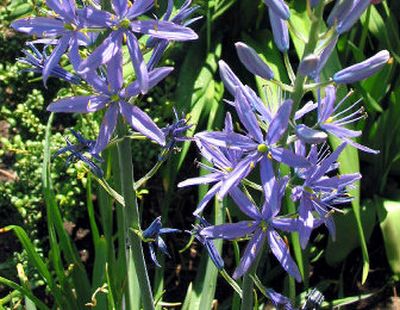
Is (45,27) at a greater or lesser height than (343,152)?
greater

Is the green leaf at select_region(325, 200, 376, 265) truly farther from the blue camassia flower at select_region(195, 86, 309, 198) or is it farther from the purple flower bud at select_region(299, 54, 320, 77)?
the purple flower bud at select_region(299, 54, 320, 77)

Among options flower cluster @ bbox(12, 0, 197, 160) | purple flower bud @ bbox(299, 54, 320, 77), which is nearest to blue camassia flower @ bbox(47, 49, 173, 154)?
flower cluster @ bbox(12, 0, 197, 160)

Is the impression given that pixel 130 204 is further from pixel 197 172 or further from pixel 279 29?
pixel 197 172

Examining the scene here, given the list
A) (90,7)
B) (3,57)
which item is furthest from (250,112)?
(3,57)

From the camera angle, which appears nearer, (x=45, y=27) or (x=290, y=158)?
(x=290, y=158)

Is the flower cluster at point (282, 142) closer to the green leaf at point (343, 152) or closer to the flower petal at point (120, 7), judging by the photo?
the flower petal at point (120, 7)

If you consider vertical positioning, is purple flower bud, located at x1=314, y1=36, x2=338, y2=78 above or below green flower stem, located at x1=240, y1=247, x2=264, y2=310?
above

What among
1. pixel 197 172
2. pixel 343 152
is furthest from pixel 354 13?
pixel 197 172
